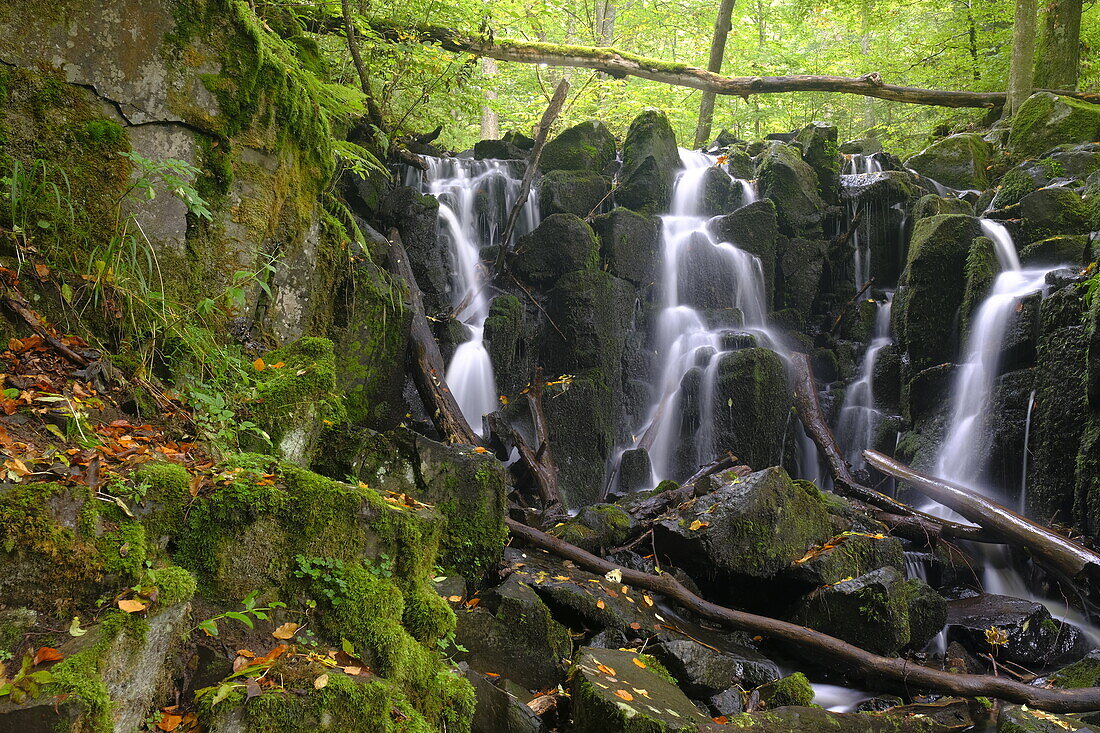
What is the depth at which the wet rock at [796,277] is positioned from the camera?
11.7 metres

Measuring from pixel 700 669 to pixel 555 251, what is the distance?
22.4 ft

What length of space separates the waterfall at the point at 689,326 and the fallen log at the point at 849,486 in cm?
118

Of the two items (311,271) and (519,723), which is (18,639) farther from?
(311,271)

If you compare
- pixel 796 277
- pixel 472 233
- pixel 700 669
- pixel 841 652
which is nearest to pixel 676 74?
pixel 796 277

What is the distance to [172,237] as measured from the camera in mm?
3678

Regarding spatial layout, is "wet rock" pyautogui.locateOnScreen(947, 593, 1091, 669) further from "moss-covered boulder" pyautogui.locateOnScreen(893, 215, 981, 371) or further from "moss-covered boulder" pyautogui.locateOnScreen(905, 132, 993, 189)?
"moss-covered boulder" pyautogui.locateOnScreen(905, 132, 993, 189)

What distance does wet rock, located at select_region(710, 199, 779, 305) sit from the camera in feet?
37.5

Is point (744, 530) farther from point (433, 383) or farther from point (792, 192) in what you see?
point (792, 192)

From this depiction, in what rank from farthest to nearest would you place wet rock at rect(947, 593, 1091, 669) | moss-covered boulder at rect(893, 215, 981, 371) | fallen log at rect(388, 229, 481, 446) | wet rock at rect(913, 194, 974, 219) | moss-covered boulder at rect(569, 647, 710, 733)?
1. wet rock at rect(913, 194, 974, 219)
2. moss-covered boulder at rect(893, 215, 981, 371)
3. fallen log at rect(388, 229, 481, 446)
4. wet rock at rect(947, 593, 1091, 669)
5. moss-covered boulder at rect(569, 647, 710, 733)

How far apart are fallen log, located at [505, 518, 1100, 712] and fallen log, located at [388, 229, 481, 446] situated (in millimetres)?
1886

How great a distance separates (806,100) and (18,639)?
2260 cm

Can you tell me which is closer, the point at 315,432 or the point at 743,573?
the point at 315,432

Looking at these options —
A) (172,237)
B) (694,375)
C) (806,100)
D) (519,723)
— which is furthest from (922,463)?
(806,100)

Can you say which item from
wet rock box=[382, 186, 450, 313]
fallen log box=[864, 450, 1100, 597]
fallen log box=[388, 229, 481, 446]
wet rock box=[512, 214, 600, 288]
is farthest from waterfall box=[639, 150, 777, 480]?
wet rock box=[382, 186, 450, 313]
